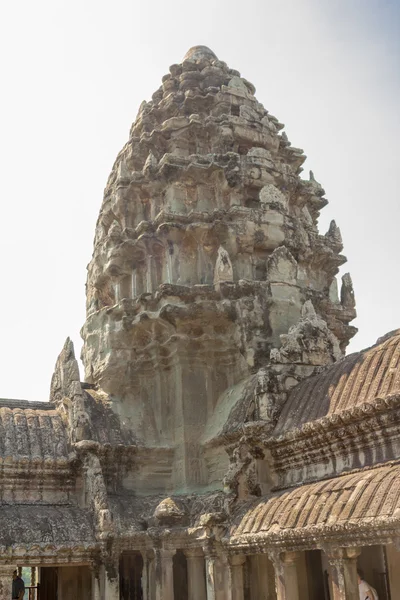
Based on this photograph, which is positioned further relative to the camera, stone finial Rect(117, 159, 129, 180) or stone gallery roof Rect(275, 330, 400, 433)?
stone finial Rect(117, 159, 129, 180)

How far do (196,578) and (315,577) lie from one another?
2.69 meters

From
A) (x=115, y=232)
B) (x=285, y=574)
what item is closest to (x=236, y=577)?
(x=285, y=574)

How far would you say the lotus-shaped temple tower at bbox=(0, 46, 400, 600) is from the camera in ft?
45.5

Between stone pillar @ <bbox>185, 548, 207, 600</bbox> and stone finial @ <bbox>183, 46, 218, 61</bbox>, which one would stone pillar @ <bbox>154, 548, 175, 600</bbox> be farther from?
stone finial @ <bbox>183, 46, 218, 61</bbox>

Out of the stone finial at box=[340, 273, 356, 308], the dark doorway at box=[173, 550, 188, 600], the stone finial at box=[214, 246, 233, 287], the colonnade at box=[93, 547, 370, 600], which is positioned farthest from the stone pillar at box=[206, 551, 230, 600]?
the stone finial at box=[340, 273, 356, 308]

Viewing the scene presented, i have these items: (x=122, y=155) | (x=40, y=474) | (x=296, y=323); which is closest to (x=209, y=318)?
(x=296, y=323)

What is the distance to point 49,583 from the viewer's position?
68.6 ft

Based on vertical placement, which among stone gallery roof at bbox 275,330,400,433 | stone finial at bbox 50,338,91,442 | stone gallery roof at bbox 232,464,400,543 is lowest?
stone gallery roof at bbox 232,464,400,543

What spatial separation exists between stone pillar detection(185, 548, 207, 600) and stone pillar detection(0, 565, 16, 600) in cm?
379

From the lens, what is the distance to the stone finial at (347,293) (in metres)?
22.2

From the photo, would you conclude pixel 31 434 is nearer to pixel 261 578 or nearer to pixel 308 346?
pixel 261 578

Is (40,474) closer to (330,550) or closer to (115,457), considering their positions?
(115,457)

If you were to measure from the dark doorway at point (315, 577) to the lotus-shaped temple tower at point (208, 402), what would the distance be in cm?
3

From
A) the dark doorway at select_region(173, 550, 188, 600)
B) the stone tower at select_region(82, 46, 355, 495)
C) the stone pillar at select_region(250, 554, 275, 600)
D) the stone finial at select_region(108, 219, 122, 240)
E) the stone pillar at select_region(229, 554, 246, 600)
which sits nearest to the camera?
the stone pillar at select_region(229, 554, 246, 600)
